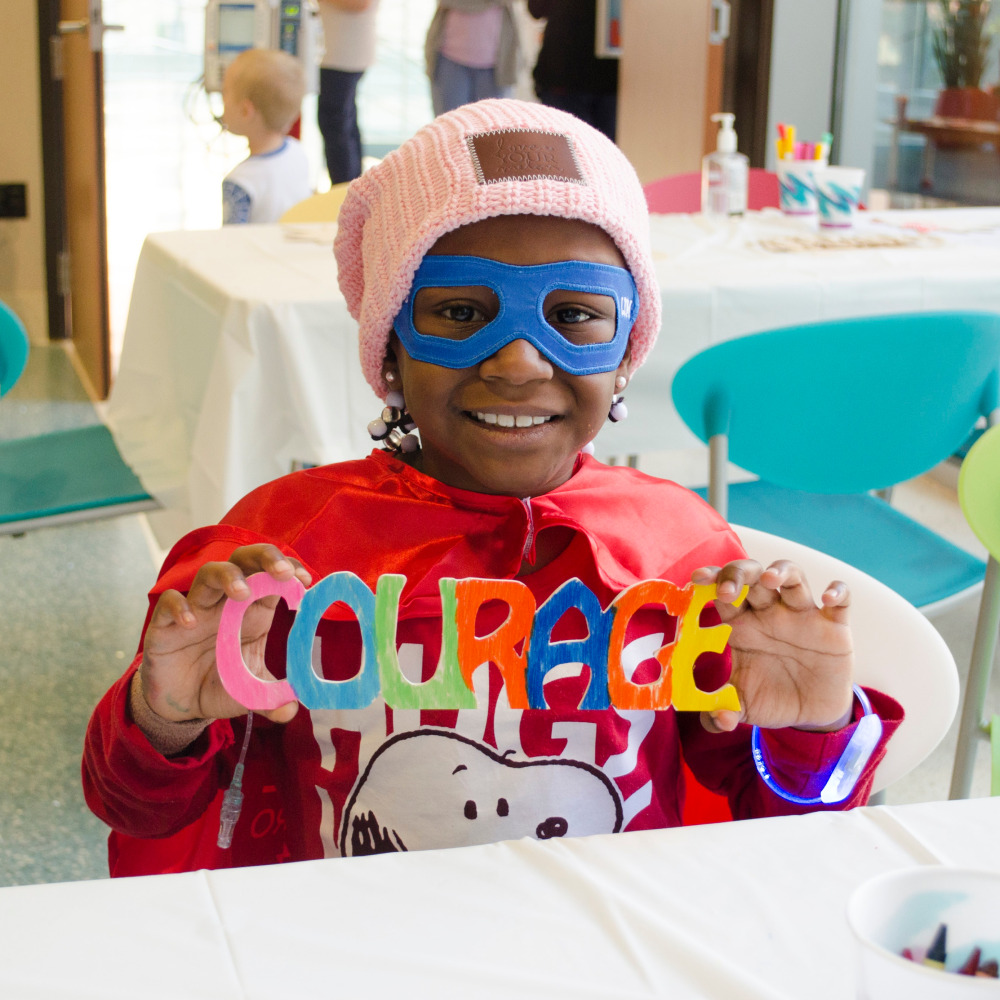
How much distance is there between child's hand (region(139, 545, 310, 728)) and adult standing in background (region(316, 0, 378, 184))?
396cm

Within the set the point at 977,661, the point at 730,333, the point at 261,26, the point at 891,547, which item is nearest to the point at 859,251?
the point at 730,333

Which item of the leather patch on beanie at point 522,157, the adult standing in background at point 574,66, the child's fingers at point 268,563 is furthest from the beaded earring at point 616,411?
the adult standing in background at point 574,66

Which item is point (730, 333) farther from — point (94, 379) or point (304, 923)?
point (94, 379)

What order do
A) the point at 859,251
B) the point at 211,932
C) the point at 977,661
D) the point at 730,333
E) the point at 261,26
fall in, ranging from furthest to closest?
the point at 261,26
the point at 859,251
the point at 730,333
the point at 977,661
the point at 211,932

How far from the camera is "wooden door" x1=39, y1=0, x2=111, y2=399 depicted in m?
3.93

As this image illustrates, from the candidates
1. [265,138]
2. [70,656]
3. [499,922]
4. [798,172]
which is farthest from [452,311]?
[265,138]

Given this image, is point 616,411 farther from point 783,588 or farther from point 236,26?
point 236,26

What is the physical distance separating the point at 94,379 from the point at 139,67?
1583mm

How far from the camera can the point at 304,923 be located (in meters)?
0.63

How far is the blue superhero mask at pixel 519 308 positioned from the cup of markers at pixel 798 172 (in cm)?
190

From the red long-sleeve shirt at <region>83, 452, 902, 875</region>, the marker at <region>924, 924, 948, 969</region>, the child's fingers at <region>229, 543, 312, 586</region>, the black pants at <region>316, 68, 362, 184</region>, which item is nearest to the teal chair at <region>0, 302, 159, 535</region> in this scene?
the red long-sleeve shirt at <region>83, 452, 902, 875</region>

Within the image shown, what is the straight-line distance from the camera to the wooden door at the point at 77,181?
3.93m

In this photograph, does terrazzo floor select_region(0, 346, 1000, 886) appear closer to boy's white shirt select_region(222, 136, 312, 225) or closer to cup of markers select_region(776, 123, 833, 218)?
cup of markers select_region(776, 123, 833, 218)

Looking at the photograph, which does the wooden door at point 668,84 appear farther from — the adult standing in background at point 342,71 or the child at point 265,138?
the child at point 265,138
